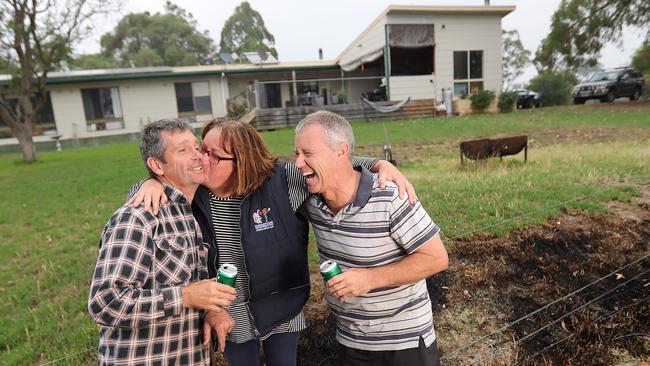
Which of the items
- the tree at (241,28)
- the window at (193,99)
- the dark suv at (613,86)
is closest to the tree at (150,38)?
the tree at (241,28)

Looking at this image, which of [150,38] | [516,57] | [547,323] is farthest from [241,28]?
[547,323]

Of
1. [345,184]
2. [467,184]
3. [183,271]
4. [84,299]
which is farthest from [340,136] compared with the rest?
Answer: [467,184]

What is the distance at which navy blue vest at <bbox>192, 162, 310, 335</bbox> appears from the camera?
6.47 feet

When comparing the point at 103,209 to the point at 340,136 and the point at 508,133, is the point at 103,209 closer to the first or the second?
the point at 340,136

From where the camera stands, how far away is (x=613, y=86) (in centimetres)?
2161

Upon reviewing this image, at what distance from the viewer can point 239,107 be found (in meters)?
20.8

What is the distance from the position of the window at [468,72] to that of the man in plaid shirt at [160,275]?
892 inches

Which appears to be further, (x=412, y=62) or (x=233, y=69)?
(x=233, y=69)

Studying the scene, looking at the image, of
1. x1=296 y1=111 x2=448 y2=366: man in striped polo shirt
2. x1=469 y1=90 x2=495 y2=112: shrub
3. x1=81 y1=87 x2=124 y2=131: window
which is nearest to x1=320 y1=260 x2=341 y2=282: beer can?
x1=296 y1=111 x2=448 y2=366: man in striped polo shirt

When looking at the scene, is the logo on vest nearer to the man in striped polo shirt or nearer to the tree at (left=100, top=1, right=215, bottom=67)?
the man in striped polo shirt

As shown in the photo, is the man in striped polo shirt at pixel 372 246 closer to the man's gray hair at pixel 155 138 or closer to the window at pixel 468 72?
the man's gray hair at pixel 155 138

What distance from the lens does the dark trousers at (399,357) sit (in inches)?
A: 71.7

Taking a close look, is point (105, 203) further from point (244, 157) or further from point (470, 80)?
point (470, 80)

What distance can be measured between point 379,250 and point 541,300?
7.66 feet
